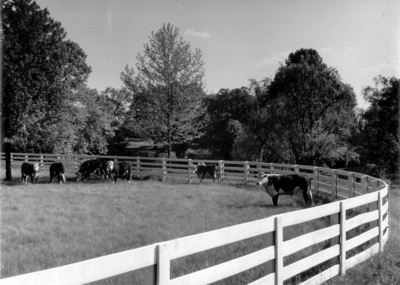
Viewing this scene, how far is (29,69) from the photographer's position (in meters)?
20.0

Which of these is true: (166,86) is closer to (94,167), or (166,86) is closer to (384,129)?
(94,167)

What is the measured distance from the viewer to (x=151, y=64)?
25203 millimetres

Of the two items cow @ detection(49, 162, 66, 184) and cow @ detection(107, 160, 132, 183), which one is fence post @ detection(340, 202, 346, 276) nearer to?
cow @ detection(107, 160, 132, 183)

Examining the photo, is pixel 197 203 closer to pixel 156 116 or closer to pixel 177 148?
pixel 156 116

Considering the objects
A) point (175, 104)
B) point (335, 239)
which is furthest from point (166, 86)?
point (335, 239)

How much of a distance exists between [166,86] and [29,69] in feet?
27.4

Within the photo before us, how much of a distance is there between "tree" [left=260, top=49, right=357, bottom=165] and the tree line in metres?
0.07

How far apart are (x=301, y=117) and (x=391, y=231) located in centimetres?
2219

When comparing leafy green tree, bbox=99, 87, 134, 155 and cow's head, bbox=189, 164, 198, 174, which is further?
leafy green tree, bbox=99, 87, 134, 155

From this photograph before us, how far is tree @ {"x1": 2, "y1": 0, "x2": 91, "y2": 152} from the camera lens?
19.7m

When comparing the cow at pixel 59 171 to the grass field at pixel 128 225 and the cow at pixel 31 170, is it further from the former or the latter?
the grass field at pixel 128 225

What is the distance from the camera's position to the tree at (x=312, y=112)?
2825cm

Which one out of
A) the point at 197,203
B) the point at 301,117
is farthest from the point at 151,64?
the point at 197,203

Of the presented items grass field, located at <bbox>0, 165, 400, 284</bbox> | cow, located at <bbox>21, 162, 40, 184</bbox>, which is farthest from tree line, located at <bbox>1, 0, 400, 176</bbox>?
grass field, located at <bbox>0, 165, 400, 284</bbox>
